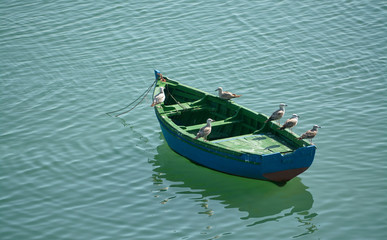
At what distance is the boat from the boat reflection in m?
0.30

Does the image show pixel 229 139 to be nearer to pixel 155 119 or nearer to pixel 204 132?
pixel 204 132

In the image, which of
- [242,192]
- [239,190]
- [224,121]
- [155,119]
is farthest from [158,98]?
[242,192]

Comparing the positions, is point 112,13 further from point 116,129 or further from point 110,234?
point 110,234

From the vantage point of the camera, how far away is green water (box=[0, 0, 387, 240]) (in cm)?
1752

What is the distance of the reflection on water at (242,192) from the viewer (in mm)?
17688

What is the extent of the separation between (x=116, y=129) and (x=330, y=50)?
32.2ft

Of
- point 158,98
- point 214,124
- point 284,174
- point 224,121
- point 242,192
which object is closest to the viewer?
point 284,174

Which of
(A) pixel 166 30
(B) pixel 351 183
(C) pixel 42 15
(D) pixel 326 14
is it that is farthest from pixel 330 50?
(C) pixel 42 15

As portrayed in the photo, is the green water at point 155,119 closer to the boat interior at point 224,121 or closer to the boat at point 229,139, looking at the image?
the boat at point 229,139

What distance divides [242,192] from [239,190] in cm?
13

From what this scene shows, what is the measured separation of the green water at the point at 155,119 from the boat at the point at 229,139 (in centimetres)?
59

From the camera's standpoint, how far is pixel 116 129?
22.7 meters

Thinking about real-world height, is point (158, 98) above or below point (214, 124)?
above

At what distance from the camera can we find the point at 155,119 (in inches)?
922
